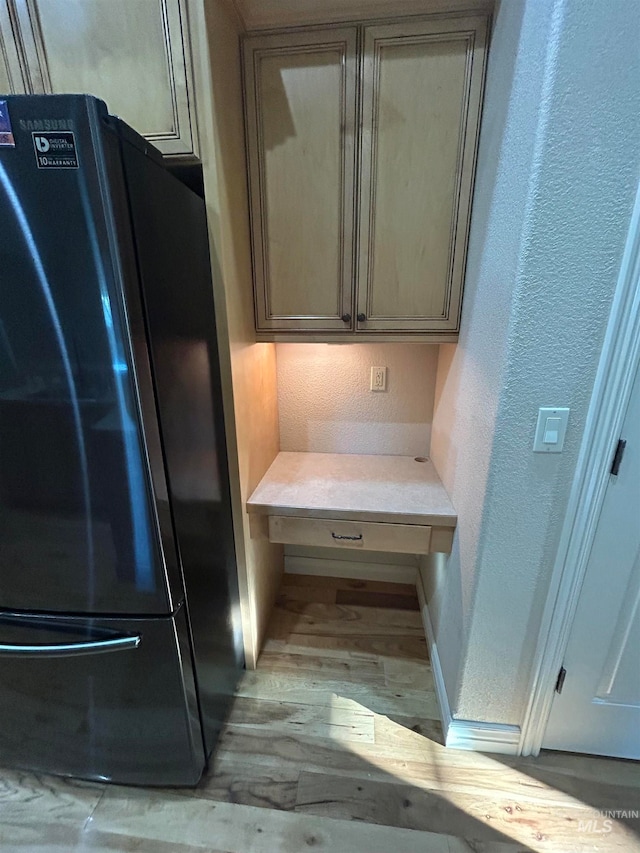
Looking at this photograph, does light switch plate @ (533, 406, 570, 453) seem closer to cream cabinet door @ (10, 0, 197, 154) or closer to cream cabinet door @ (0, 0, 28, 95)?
cream cabinet door @ (10, 0, 197, 154)

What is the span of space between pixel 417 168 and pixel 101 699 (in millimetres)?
1974

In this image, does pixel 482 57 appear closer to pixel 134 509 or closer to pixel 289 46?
pixel 289 46

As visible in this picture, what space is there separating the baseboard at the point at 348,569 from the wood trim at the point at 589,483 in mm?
942

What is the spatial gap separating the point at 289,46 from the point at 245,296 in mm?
791

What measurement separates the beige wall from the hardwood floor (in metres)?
0.37

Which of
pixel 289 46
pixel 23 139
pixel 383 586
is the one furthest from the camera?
pixel 383 586

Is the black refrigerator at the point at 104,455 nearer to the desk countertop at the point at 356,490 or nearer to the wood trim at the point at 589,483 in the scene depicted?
the desk countertop at the point at 356,490

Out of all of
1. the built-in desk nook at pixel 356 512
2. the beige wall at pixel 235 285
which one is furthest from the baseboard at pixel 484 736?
the beige wall at pixel 235 285

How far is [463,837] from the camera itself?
3.68 feet

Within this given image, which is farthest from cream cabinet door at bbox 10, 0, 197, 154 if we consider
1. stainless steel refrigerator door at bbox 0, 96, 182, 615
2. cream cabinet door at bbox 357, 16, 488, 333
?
cream cabinet door at bbox 357, 16, 488, 333

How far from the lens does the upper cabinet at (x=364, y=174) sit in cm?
119

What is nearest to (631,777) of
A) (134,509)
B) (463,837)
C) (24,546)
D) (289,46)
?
(463,837)

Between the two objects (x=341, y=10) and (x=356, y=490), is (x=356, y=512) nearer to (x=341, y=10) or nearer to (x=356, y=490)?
(x=356, y=490)

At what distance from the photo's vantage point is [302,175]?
51.7 inches
